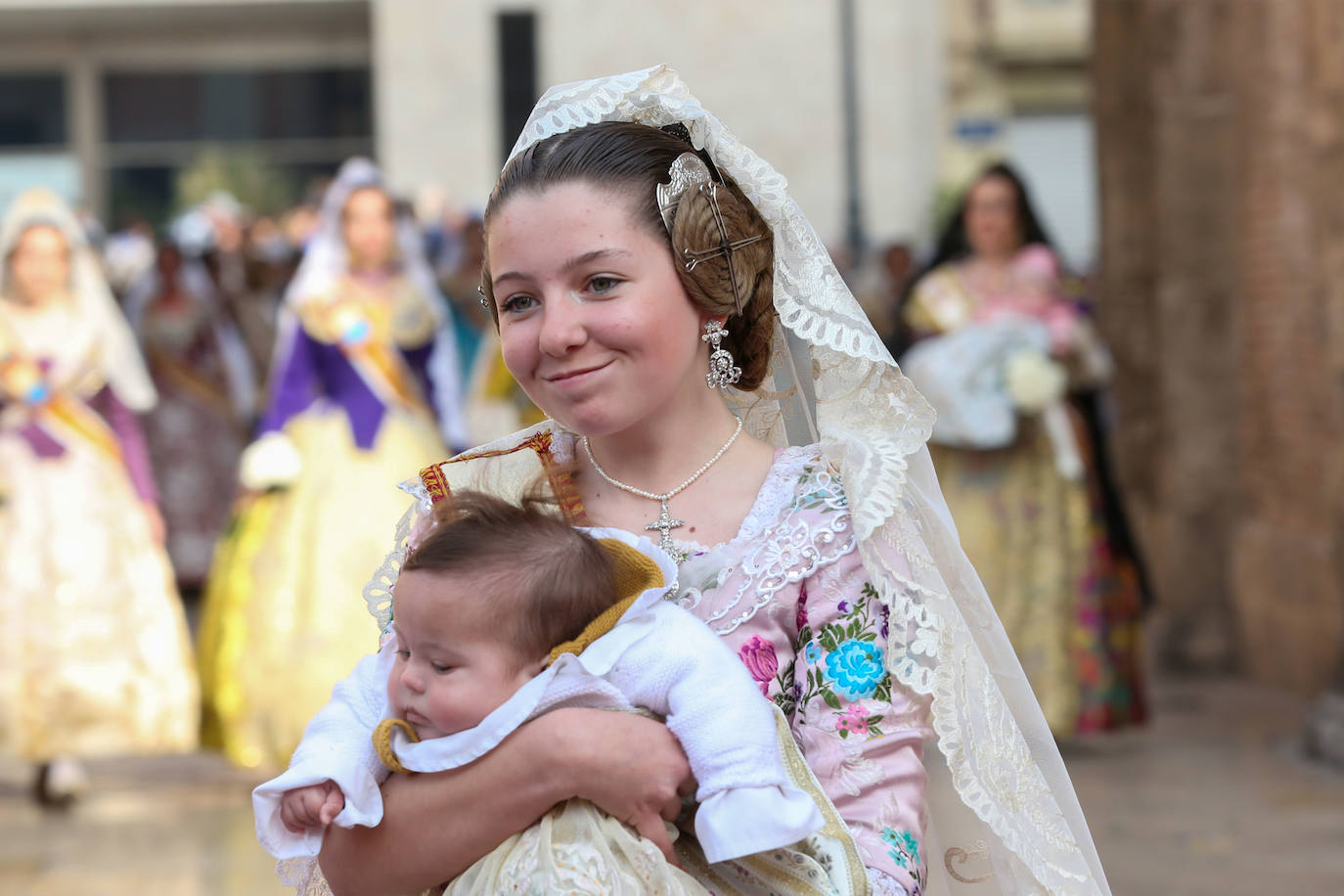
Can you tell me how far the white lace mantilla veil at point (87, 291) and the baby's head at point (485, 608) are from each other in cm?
558

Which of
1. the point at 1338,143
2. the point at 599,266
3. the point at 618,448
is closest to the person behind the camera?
the point at 599,266

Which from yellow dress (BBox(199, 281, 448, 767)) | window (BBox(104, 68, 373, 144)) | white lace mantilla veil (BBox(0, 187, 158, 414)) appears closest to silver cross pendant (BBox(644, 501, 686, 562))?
yellow dress (BBox(199, 281, 448, 767))

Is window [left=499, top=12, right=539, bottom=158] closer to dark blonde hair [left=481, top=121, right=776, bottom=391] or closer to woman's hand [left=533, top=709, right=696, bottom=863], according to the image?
dark blonde hair [left=481, top=121, right=776, bottom=391]

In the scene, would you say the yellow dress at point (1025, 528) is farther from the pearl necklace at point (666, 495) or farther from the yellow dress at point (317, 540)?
the pearl necklace at point (666, 495)

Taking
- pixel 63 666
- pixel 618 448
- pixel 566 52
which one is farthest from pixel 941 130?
pixel 618 448

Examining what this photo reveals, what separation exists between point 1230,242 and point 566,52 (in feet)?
43.5

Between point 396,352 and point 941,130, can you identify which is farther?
point 941,130

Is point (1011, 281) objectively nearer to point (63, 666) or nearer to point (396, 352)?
point (396, 352)

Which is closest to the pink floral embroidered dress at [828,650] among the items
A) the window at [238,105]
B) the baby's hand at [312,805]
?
the baby's hand at [312,805]

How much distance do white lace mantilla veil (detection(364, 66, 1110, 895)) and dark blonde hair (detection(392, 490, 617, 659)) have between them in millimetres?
341

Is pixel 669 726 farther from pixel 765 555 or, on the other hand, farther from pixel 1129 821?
pixel 1129 821

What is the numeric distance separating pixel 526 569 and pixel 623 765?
22 cm

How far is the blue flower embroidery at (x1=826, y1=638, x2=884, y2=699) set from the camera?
6.77 ft

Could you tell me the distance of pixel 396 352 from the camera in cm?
690
